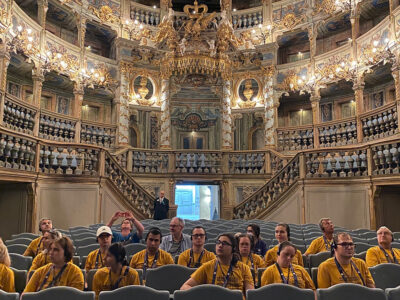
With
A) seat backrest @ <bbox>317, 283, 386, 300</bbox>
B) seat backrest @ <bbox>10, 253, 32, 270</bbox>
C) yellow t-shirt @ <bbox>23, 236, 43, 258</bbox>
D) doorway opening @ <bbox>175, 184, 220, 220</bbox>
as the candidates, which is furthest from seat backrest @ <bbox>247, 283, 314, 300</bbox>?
doorway opening @ <bbox>175, 184, 220, 220</bbox>

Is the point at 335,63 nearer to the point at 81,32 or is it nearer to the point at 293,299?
the point at 81,32

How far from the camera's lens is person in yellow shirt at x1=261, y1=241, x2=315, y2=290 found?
352 cm

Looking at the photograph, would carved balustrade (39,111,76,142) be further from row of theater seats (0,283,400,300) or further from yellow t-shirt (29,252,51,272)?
row of theater seats (0,283,400,300)

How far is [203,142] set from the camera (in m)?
20.0

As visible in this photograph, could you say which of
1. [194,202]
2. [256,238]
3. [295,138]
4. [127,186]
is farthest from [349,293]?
[194,202]

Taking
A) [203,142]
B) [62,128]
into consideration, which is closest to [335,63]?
[203,142]

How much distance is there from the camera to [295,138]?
1728cm

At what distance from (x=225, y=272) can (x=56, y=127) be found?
45.4ft

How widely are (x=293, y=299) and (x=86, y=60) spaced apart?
649 inches

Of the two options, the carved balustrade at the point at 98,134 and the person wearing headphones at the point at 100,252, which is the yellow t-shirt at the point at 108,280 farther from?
the carved balustrade at the point at 98,134

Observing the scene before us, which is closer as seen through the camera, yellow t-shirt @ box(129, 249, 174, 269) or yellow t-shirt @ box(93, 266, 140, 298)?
yellow t-shirt @ box(93, 266, 140, 298)

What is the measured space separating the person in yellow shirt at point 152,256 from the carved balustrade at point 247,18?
662 inches

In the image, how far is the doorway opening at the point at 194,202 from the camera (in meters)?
A: 19.5

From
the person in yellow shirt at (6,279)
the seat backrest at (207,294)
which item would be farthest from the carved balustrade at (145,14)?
the seat backrest at (207,294)
